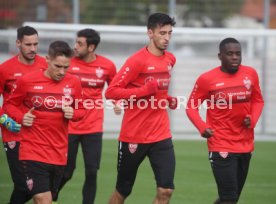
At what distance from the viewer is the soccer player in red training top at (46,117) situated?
9328 millimetres

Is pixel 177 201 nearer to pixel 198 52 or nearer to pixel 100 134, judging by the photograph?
pixel 100 134

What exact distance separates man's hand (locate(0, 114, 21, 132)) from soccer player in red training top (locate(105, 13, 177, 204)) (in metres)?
1.21

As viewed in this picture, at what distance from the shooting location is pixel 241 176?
33.8 ft

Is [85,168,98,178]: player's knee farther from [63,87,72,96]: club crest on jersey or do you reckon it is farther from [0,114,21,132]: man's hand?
[63,87,72,96]: club crest on jersey

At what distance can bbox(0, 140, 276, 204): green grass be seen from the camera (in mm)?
12750

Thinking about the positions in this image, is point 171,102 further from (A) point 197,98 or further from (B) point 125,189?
(B) point 125,189

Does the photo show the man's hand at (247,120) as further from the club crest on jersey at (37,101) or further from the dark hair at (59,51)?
the club crest on jersey at (37,101)

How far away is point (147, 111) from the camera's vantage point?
10.3m

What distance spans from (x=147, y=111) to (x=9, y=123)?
64.2 inches

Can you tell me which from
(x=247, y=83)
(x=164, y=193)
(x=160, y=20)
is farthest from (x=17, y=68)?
(x=247, y=83)

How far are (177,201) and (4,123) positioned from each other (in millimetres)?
3584

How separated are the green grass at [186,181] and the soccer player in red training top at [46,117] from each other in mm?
2940

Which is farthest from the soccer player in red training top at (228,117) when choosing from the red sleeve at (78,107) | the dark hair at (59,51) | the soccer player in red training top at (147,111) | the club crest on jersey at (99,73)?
the club crest on jersey at (99,73)

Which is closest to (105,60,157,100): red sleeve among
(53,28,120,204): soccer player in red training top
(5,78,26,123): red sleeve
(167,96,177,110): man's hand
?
(167,96,177,110): man's hand
